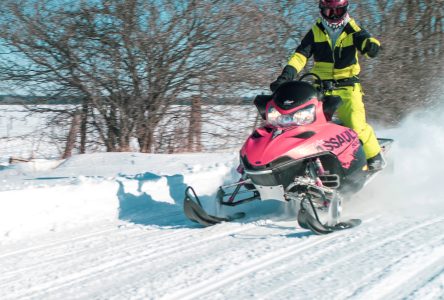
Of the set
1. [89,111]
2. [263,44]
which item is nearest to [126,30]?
[89,111]

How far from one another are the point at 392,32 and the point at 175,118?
16.0ft

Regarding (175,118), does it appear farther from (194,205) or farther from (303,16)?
(194,205)

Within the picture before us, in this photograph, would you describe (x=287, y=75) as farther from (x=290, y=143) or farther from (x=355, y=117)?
(x=290, y=143)

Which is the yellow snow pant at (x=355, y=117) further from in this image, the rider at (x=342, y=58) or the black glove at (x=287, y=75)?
the black glove at (x=287, y=75)

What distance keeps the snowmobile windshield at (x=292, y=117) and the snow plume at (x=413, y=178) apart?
4.12 feet

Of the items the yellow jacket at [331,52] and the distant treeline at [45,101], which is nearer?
the yellow jacket at [331,52]

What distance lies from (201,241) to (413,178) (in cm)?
284

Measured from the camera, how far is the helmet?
5.28m

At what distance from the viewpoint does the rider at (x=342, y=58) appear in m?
5.36

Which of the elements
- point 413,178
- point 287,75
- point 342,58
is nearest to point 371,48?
point 342,58

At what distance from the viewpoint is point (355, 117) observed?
5457mm

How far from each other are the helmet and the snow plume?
1540 millimetres

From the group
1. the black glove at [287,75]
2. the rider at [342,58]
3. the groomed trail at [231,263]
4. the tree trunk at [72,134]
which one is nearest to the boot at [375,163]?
the rider at [342,58]

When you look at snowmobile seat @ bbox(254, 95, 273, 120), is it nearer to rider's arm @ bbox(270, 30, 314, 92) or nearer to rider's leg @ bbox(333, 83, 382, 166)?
rider's arm @ bbox(270, 30, 314, 92)
